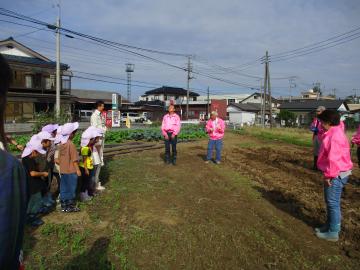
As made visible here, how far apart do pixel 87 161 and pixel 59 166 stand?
611mm

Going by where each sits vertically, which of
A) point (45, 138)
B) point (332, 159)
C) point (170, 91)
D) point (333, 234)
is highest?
point (170, 91)

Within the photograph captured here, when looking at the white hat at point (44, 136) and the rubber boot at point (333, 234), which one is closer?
the rubber boot at point (333, 234)

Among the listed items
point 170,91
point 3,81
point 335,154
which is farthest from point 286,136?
point 170,91

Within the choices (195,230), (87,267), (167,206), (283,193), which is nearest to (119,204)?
(167,206)

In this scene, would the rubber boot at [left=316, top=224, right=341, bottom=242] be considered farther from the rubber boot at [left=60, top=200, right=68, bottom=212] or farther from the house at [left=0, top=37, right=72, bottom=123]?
the house at [left=0, top=37, right=72, bottom=123]

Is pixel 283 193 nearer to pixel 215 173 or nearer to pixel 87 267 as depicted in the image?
pixel 215 173

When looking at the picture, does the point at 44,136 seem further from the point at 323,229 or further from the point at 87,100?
the point at 87,100

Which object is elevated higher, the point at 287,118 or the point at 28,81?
the point at 28,81

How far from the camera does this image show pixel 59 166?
218 inches

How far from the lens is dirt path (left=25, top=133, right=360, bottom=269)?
3930mm

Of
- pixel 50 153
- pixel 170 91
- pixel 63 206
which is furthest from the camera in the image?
pixel 170 91

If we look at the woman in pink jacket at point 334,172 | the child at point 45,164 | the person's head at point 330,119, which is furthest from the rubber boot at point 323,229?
the child at point 45,164

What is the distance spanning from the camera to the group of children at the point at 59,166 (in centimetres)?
507

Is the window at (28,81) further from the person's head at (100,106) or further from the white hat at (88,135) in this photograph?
the white hat at (88,135)
